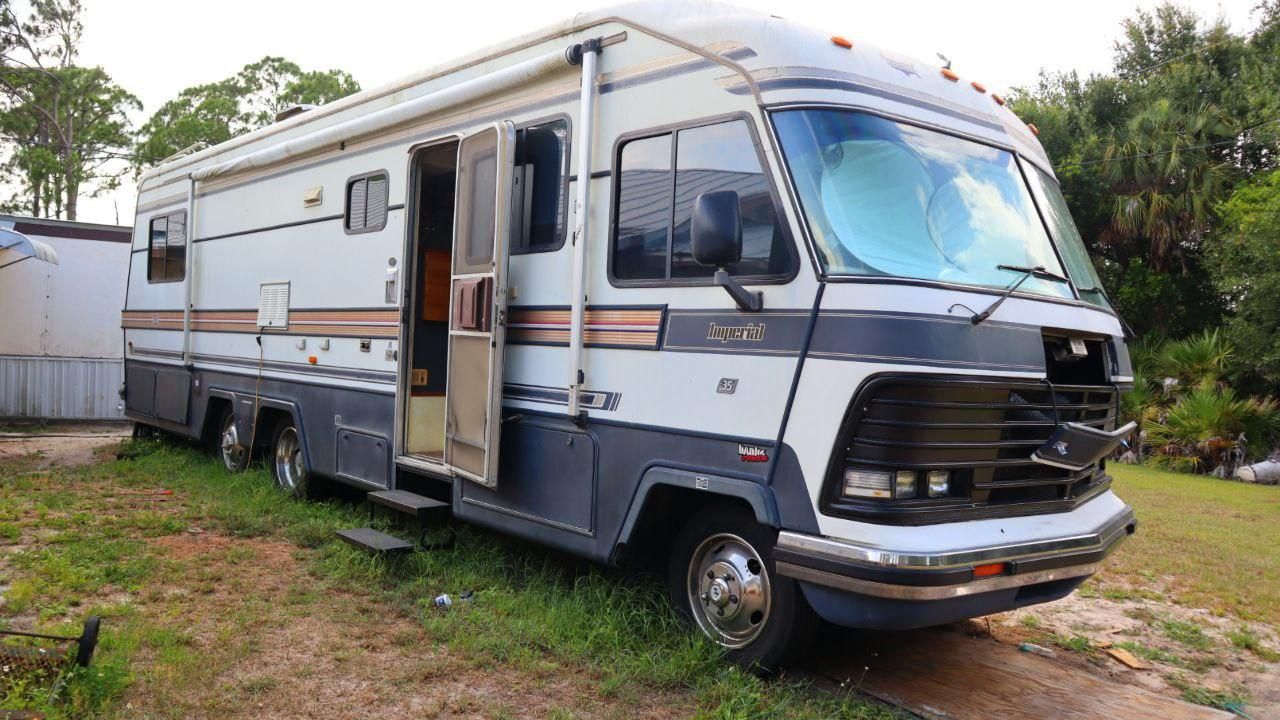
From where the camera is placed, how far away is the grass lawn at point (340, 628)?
13.9ft

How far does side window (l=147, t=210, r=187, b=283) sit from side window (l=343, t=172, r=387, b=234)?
3.45 m

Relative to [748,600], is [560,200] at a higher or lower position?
higher

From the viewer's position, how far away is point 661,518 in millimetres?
5066

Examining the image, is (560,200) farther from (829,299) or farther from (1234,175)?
(1234,175)

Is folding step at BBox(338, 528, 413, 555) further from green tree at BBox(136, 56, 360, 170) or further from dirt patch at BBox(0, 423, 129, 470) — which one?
green tree at BBox(136, 56, 360, 170)

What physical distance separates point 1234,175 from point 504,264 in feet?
57.4

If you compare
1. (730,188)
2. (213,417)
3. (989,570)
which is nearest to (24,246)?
(213,417)

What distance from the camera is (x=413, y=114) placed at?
6699 mm

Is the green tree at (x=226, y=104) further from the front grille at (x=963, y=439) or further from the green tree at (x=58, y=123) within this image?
the front grille at (x=963, y=439)

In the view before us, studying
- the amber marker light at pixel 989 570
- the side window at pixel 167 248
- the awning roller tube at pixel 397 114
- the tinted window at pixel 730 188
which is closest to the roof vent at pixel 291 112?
the awning roller tube at pixel 397 114

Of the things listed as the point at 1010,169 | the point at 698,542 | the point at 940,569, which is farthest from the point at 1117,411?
the point at 698,542

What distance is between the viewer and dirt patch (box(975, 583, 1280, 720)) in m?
4.90

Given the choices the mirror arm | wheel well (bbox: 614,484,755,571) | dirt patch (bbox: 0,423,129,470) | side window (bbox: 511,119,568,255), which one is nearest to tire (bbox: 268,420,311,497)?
dirt patch (bbox: 0,423,129,470)

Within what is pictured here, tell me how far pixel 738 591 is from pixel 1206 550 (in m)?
5.29
